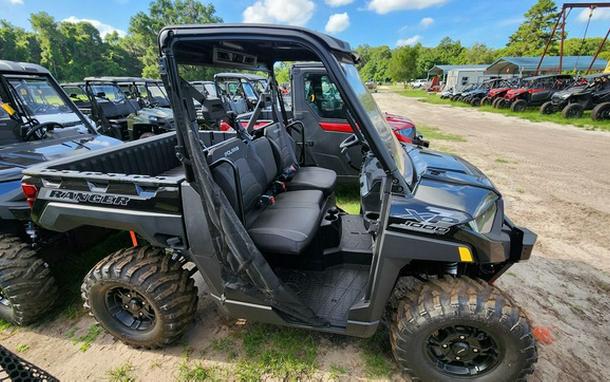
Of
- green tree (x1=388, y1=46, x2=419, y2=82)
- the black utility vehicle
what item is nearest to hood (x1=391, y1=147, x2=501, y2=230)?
the black utility vehicle

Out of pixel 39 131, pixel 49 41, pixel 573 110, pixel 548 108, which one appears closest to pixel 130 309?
pixel 39 131

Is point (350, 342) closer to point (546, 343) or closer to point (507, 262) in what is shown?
point (507, 262)

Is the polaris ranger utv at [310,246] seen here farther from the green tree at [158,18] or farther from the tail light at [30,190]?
the green tree at [158,18]

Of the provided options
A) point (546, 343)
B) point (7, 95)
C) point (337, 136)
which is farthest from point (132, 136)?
point (546, 343)

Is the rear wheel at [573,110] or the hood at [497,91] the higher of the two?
the hood at [497,91]

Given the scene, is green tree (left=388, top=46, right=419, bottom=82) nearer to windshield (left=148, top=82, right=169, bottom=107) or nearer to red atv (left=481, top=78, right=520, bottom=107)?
red atv (left=481, top=78, right=520, bottom=107)

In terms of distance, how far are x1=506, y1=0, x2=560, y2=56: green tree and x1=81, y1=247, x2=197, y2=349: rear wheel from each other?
68881mm

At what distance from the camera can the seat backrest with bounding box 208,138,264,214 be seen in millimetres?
2232

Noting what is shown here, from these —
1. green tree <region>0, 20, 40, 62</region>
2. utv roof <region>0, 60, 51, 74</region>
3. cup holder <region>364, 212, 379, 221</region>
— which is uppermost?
green tree <region>0, 20, 40, 62</region>

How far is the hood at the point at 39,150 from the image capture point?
282 cm

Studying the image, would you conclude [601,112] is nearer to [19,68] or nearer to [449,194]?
[449,194]

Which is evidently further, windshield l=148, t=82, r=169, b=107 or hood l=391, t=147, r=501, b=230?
windshield l=148, t=82, r=169, b=107

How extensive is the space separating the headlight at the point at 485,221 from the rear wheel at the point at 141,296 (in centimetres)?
203

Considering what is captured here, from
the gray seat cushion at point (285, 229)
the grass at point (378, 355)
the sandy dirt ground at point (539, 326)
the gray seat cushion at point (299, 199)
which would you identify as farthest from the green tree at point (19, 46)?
the grass at point (378, 355)
